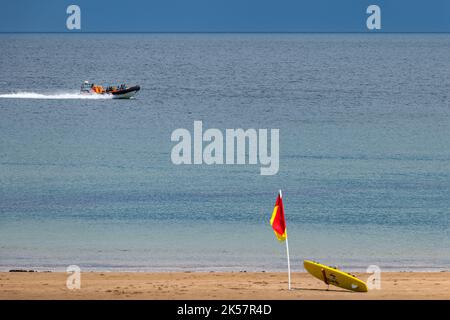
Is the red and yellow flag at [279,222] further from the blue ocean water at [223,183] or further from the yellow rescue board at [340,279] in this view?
the blue ocean water at [223,183]

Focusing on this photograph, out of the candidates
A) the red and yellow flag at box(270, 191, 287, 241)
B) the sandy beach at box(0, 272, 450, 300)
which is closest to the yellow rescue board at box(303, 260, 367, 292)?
the sandy beach at box(0, 272, 450, 300)

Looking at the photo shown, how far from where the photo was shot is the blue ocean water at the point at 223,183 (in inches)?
1320

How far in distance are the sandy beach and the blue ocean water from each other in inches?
102

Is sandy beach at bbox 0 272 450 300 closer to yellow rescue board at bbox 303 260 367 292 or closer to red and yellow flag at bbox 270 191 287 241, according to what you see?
yellow rescue board at bbox 303 260 367 292

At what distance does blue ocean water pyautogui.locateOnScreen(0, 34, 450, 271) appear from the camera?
110ft

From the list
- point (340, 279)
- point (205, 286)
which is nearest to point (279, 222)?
point (340, 279)

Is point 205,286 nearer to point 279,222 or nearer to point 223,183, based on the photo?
point 279,222

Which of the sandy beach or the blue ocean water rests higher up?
the blue ocean water

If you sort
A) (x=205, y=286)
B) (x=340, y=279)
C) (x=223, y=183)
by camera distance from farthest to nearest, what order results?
(x=223, y=183)
(x=205, y=286)
(x=340, y=279)

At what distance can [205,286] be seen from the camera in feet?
86.9

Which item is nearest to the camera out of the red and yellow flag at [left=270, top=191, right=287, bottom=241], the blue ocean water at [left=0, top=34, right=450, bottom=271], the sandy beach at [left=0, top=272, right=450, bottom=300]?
the sandy beach at [left=0, top=272, right=450, bottom=300]

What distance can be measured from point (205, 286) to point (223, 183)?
20.2 metres

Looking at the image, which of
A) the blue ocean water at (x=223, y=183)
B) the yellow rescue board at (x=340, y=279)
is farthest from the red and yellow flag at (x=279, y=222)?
the blue ocean water at (x=223, y=183)
